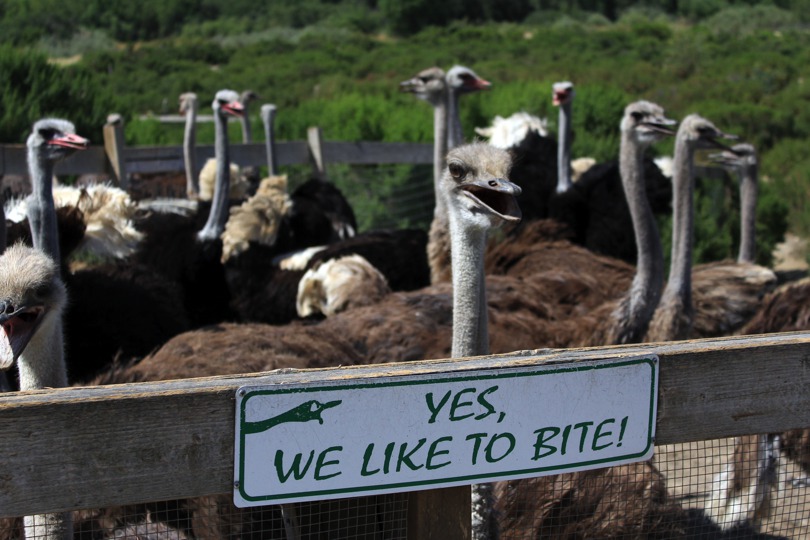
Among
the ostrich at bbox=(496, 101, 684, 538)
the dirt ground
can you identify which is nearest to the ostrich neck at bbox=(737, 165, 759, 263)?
the dirt ground

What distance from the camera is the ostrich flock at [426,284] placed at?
260 centimetres

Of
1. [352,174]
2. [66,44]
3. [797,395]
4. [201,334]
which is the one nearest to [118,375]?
[201,334]

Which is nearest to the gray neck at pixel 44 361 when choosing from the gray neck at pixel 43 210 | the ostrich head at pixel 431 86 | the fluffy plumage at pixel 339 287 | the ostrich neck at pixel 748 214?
the gray neck at pixel 43 210

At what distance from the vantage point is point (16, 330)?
2.37 m

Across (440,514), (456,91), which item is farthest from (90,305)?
(456,91)

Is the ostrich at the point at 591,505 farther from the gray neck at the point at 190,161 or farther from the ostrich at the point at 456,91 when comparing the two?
the gray neck at the point at 190,161

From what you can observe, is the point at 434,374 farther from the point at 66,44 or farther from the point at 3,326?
the point at 66,44

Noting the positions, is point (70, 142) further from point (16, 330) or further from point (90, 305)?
point (16, 330)

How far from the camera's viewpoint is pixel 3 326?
2348 mm

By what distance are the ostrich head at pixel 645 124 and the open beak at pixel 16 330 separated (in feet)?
10.4

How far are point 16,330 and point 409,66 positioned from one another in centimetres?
2912

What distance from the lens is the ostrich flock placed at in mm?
2600

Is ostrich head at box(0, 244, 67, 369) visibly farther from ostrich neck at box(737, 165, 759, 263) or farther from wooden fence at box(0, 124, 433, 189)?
wooden fence at box(0, 124, 433, 189)

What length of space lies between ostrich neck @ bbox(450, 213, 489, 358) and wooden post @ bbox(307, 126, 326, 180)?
19.3 feet
